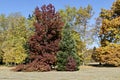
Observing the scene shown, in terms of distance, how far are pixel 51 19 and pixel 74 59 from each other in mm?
6004

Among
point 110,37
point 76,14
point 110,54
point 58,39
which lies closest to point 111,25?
point 110,37

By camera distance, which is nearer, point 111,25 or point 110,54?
point 110,54

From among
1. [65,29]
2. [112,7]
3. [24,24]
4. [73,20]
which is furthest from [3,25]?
[65,29]

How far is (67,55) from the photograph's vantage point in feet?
118

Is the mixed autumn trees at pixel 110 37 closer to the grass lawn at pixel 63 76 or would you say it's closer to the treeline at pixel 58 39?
the treeline at pixel 58 39

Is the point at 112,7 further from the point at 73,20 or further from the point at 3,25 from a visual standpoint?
the point at 3,25

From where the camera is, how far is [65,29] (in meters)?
37.4

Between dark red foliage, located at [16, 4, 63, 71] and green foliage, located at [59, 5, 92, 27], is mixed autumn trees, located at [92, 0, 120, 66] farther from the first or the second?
dark red foliage, located at [16, 4, 63, 71]

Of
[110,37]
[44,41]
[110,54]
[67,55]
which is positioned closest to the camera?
[67,55]

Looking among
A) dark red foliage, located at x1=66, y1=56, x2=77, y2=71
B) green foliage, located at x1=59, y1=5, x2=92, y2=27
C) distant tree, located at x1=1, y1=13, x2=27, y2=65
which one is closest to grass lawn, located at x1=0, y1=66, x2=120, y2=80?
dark red foliage, located at x1=66, y1=56, x2=77, y2=71

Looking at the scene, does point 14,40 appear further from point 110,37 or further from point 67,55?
point 67,55

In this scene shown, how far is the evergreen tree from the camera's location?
35438 millimetres

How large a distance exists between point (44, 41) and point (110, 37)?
17215mm

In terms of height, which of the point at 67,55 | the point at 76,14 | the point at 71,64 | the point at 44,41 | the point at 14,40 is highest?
the point at 76,14
